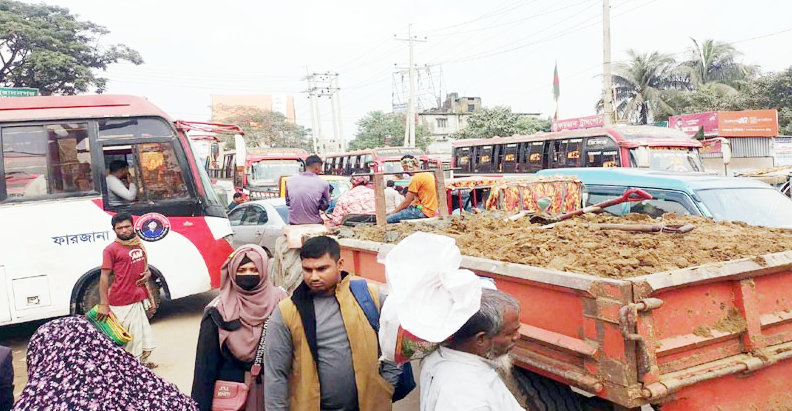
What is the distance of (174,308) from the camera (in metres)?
8.55

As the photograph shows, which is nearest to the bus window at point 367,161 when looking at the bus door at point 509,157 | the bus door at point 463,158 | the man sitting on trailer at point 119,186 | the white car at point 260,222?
the bus door at point 463,158

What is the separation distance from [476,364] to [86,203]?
648 centimetres

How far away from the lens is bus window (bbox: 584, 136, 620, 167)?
46.2 feet

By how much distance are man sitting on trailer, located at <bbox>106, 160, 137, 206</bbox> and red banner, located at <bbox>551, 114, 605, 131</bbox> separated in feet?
94.6

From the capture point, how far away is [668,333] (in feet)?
9.16

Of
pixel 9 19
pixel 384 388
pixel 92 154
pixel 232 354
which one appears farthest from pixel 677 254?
pixel 9 19

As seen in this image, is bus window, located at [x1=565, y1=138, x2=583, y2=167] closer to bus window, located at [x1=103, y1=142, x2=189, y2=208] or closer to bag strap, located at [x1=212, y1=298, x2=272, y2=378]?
bus window, located at [x1=103, y1=142, x2=189, y2=208]

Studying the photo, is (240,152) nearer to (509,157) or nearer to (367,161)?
(509,157)

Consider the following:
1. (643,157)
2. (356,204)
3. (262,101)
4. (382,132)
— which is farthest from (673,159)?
(262,101)

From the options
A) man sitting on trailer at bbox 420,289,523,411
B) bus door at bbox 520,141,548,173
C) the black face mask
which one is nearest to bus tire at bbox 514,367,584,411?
man sitting on trailer at bbox 420,289,523,411

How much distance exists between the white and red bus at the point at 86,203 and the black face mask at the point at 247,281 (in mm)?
Answer: 4658

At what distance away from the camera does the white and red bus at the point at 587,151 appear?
43.5ft

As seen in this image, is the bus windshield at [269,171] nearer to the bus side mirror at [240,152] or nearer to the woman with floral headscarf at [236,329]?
the bus side mirror at [240,152]

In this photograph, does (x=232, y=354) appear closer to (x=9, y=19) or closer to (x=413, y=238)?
(x=413, y=238)
